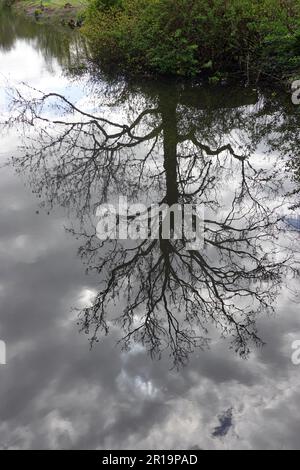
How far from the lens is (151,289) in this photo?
605cm

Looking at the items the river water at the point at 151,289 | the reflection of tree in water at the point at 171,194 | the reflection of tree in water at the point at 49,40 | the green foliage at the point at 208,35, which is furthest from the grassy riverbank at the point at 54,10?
the river water at the point at 151,289

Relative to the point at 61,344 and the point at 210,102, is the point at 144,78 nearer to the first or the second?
the point at 210,102

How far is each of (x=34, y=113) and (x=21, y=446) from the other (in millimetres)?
11772

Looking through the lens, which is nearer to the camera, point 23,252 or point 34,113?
point 23,252

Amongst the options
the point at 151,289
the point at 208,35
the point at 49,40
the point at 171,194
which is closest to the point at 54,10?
the point at 49,40

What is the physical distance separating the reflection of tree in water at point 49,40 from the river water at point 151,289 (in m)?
10.6

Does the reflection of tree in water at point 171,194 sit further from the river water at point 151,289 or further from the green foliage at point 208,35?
the green foliage at point 208,35

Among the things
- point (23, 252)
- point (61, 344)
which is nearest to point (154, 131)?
point (23, 252)

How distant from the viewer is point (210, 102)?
13562 mm

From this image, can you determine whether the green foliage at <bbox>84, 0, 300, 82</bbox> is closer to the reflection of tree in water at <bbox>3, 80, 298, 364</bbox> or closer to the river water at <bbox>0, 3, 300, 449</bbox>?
the reflection of tree in water at <bbox>3, 80, 298, 364</bbox>

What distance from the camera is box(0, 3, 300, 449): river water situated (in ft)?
13.9

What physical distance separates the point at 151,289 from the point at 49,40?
86.1ft

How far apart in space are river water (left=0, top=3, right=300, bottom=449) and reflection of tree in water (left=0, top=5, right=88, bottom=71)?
1062cm
